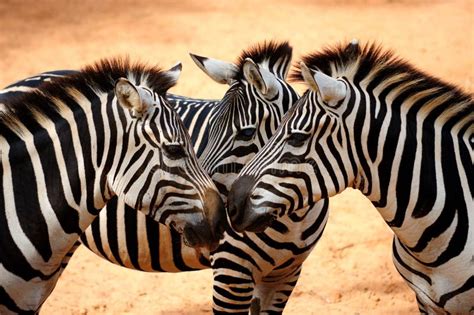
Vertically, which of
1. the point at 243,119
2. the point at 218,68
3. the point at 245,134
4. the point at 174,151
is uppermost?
the point at 218,68

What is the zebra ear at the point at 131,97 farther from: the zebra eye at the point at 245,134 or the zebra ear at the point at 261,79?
the zebra ear at the point at 261,79

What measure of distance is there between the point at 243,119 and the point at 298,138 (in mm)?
876

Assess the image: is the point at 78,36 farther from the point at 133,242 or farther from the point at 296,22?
the point at 133,242

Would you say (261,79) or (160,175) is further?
(261,79)

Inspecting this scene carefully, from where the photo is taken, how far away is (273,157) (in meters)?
5.90

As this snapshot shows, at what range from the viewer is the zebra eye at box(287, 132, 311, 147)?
231 inches

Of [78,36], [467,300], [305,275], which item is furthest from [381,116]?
[78,36]

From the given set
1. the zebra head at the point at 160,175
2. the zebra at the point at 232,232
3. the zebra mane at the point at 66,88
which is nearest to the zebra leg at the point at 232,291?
the zebra at the point at 232,232

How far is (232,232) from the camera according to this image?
6.95 meters

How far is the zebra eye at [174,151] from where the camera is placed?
224 inches

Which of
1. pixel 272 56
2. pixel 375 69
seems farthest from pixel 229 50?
pixel 375 69

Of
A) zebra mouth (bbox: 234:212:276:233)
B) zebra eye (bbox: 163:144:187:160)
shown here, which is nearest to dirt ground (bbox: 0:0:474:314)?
zebra mouth (bbox: 234:212:276:233)

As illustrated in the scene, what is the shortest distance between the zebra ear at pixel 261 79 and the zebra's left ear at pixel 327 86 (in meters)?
0.89

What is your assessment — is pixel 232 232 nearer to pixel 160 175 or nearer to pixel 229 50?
pixel 160 175
